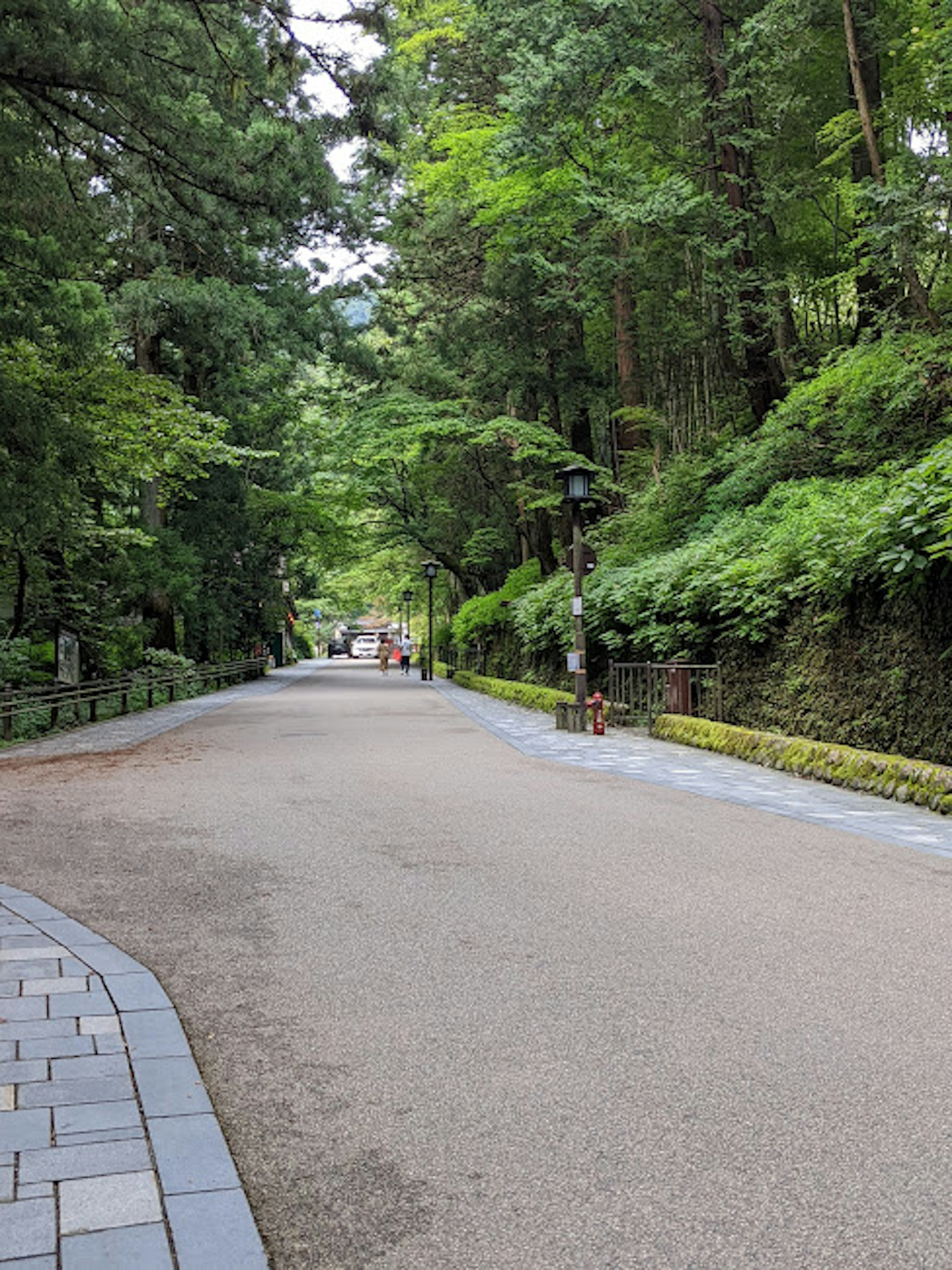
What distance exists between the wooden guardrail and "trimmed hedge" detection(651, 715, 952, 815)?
10067 mm

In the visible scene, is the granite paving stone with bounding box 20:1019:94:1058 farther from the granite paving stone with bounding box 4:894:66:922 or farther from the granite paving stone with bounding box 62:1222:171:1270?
the granite paving stone with bounding box 4:894:66:922

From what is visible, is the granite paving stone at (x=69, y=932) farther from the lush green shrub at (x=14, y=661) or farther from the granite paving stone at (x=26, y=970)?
the lush green shrub at (x=14, y=661)

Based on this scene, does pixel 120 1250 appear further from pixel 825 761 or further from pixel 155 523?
pixel 155 523

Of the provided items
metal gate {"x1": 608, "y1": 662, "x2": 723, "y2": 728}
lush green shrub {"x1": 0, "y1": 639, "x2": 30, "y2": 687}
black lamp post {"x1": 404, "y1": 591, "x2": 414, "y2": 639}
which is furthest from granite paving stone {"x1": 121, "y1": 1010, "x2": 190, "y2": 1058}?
black lamp post {"x1": 404, "y1": 591, "x2": 414, "y2": 639}

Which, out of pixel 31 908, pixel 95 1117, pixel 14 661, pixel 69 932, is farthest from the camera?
pixel 14 661

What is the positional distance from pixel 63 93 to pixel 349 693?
67.0ft

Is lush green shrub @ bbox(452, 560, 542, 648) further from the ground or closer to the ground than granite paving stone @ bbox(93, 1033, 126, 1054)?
further from the ground

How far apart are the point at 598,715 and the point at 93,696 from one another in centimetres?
933

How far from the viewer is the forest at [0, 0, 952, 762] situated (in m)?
10.8

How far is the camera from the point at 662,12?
71.1 feet

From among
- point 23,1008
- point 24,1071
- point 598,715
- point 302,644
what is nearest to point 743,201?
point 598,715

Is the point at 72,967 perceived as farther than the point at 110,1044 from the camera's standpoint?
Yes

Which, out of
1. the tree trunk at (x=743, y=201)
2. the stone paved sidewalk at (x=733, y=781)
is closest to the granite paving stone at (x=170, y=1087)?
the stone paved sidewalk at (x=733, y=781)

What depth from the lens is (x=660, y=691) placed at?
1800 cm
